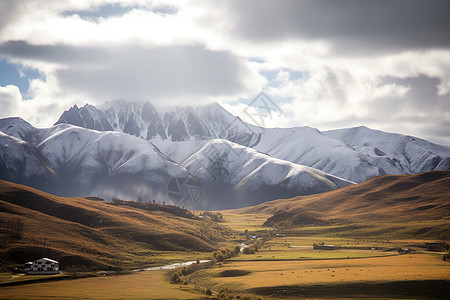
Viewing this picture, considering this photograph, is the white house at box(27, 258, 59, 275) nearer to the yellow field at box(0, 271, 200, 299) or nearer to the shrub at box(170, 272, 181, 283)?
the yellow field at box(0, 271, 200, 299)

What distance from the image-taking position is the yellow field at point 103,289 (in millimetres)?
102269

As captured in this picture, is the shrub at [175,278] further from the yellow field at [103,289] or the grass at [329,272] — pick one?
the grass at [329,272]

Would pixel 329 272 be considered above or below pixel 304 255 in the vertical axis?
below

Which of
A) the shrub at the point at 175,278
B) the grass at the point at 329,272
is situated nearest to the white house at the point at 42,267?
the shrub at the point at 175,278

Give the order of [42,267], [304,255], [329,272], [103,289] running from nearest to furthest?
[103,289], [329,272], [42,267], [304,255]

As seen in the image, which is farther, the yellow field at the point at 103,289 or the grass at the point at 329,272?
the grass at the point at 329,272

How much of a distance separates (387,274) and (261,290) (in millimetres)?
32824

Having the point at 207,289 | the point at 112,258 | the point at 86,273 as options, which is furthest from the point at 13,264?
the point at 207,289

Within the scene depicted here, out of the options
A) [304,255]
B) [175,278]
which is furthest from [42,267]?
[304,255]

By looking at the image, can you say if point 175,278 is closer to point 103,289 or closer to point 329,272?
point 103,289

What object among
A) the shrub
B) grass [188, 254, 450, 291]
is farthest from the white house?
grass [188, 254, 450, 291]

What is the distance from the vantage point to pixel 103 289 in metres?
114

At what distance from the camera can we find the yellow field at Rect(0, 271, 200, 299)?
10227cm

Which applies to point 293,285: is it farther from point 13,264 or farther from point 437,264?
point 13,264
